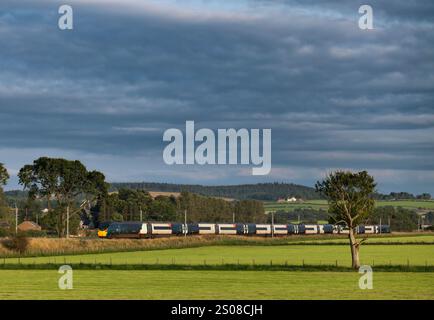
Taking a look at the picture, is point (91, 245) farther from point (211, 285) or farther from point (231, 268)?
point (211, 285)

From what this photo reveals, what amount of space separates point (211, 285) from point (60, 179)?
11292 centimetres

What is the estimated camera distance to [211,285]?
50.3m

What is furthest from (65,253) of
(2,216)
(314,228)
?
(314,228)

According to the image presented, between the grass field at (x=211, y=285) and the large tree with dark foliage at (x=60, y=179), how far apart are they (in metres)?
93.4

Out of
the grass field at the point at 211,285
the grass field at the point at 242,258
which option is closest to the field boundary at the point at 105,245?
the grass field at the point at 242,258

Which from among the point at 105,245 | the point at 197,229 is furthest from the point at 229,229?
the point at 105,245

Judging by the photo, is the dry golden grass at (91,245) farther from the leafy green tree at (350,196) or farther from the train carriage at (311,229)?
the train carriage at (311,229)

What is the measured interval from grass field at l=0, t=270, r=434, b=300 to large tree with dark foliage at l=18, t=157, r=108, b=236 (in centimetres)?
9341

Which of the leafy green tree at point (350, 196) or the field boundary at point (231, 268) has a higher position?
the leafy green tree at point (350, 196)

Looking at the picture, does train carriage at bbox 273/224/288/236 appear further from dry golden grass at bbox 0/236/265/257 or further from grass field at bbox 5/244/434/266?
grass field at bbox 5/244/434/266

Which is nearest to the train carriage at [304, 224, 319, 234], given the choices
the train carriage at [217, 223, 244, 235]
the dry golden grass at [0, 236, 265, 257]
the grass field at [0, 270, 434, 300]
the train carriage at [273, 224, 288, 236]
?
the train carriage at [273, 224, 288, 236]

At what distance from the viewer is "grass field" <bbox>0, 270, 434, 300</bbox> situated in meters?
43.2

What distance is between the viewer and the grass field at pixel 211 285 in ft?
142
